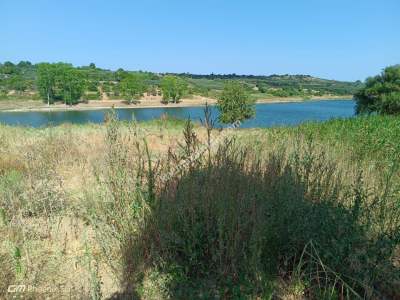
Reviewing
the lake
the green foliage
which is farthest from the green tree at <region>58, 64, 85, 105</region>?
the lake

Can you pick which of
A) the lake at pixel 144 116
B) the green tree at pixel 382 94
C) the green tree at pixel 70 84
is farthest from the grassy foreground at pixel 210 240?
the green tree at pixel 70 84

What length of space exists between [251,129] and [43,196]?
9.04 metres

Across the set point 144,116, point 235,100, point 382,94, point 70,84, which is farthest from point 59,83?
point 382,94

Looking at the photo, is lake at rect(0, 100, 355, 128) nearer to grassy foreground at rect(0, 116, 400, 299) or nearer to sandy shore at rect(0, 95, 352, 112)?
grassy foreground at rect(0, 116, 400, 299)

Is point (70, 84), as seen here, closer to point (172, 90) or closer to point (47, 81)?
point (47, 81)

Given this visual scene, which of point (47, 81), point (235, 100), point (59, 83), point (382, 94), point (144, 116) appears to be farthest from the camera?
point (59, 83)

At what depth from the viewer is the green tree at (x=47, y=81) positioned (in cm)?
7406

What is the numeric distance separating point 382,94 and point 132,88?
187ft

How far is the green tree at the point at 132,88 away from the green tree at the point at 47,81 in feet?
54.1

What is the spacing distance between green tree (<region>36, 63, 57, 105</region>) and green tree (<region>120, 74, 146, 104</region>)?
16484 mm

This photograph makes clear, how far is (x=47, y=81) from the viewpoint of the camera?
257ft

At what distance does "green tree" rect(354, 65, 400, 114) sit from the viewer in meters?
34.7

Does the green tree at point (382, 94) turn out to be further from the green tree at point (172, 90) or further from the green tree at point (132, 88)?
the green tree at point (132, 88)

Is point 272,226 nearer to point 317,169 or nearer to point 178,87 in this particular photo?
point 317,169
